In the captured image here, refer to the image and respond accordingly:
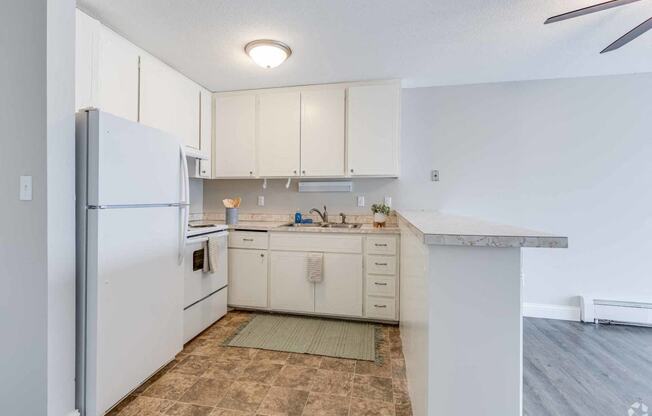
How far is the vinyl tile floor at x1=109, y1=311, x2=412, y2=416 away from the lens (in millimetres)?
1617

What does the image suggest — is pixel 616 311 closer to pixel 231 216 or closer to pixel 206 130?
pixel 231 216

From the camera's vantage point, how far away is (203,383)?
6.05 feet

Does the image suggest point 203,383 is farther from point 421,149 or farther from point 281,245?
point 421,149

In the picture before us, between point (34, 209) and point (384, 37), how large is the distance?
2364 mm

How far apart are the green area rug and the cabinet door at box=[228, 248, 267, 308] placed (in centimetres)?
20

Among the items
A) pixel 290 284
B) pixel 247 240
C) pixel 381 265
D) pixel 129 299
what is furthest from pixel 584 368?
pixel 129 299

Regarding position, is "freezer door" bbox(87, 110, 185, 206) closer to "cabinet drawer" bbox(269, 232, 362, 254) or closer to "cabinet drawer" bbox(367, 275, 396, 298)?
"cabinet drawer" bbox(269, 232, 362, 254)


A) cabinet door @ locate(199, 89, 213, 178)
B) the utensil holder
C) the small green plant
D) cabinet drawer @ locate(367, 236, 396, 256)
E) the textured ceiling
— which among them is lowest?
cabinet drawer @ locate(367, 236, 396, 256)

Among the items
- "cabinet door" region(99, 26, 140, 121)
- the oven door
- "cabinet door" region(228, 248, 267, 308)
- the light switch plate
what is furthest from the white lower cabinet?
the light switch plate

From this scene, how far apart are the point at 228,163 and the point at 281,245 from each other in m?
1.14

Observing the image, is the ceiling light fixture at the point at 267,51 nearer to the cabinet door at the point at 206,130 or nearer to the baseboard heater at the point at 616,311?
the cabinet door at the point at 206,130

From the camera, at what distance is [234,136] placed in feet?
10.6

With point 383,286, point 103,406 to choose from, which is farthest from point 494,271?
point 103,406

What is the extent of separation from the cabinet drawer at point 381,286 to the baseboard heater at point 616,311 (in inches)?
72.9
